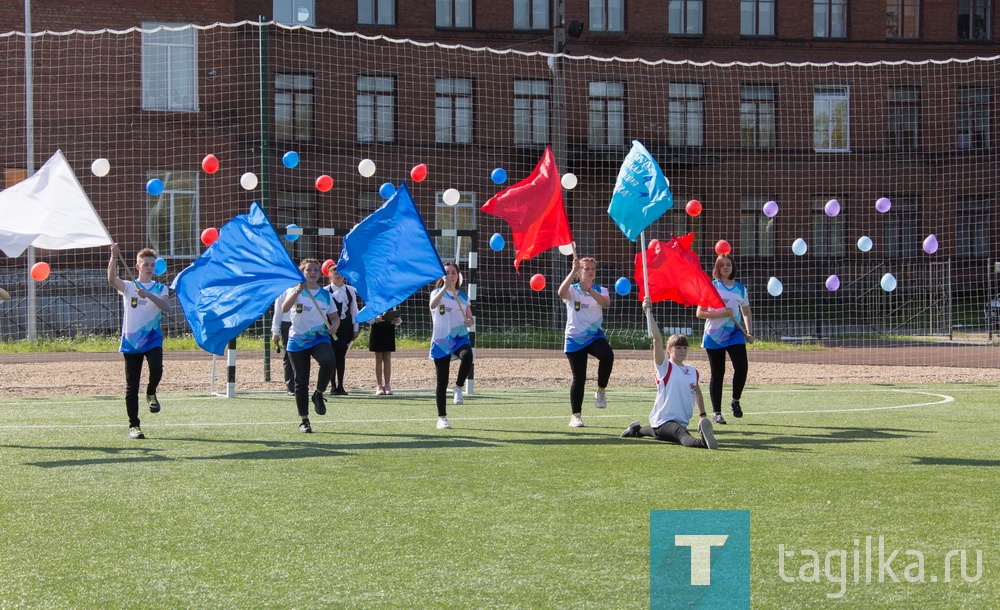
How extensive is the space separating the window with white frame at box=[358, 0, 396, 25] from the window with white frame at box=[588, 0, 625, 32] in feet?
19.7

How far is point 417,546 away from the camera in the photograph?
18.3ft

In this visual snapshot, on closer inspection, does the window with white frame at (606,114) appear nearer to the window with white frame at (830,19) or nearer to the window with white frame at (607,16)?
the window with white frame at (607,16)

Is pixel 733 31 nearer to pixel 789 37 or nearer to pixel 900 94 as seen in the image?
pixel 789 37

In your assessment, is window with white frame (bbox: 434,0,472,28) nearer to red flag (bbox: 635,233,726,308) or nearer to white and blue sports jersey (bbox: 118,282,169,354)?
red flag (bbox: 635,233,726,308)

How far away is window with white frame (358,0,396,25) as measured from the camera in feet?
106

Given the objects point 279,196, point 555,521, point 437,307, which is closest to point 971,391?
point 437,307

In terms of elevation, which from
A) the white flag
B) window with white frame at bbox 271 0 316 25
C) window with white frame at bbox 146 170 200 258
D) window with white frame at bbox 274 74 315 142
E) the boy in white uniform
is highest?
window with white frame at bbox 271 0 316 25

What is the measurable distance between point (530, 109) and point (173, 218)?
10.4 meters

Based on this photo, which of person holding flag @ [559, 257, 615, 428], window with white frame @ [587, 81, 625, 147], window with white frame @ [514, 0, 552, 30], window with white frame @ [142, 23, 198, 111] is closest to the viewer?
person holding flag @ [559, 257, 615, 428]

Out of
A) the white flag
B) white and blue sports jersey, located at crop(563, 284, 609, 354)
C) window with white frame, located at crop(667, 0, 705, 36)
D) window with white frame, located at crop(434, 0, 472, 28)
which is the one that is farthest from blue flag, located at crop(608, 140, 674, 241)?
window with white frame, located at crop(667, 0, 705, 36)

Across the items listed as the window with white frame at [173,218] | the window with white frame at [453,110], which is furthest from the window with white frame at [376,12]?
the window with white frame at [173,218]

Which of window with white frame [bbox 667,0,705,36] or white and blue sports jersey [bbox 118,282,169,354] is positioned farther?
window with white frame [bbox 667,0,705,36]

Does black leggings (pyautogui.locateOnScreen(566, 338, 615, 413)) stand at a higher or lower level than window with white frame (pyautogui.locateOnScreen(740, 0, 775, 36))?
lower

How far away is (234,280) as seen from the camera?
10.8 m
